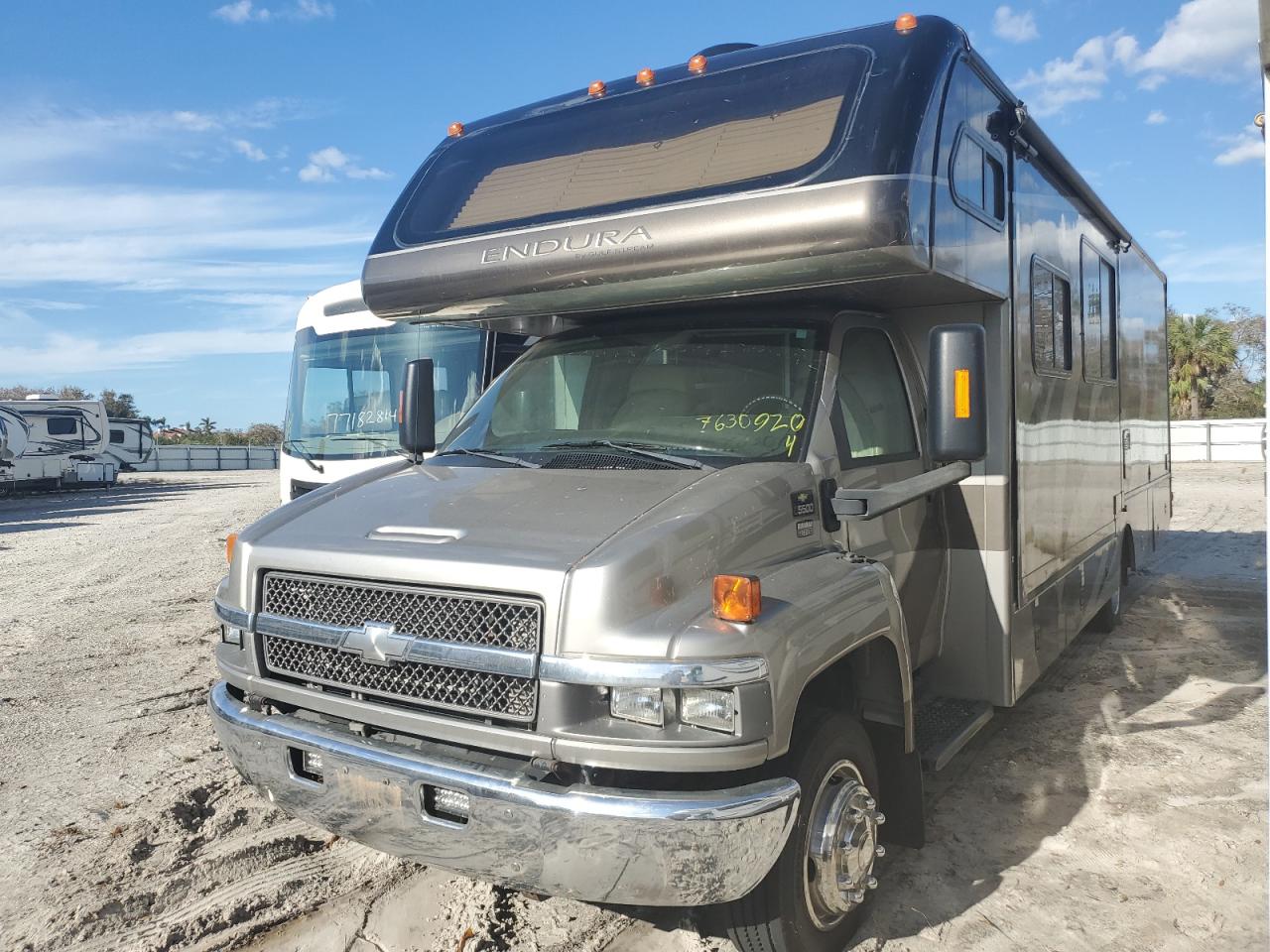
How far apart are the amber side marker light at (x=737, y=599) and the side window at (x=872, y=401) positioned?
1.20 metres

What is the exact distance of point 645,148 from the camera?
171 inches

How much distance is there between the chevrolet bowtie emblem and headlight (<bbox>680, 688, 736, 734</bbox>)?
930mm

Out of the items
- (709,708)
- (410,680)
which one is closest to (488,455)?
(410,680)

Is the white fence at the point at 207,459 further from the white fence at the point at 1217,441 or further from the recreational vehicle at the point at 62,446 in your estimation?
the white fence at the point at 1217,441

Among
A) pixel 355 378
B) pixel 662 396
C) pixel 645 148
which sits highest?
pixel 645 148

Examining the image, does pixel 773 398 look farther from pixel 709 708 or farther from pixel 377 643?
pixel 377 643

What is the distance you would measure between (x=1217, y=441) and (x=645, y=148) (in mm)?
35608

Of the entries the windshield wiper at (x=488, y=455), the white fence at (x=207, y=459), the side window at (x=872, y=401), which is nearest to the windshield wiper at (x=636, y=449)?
the windshield wiper at (x=488, y=455)

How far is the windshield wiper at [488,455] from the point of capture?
161 inches

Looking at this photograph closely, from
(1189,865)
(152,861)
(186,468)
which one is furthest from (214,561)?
(186,468)

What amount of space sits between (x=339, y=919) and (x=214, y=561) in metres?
10.7

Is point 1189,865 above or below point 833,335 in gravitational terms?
below

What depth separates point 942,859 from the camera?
4.23 metres

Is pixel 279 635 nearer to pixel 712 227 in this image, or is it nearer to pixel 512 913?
pixel 512 913
